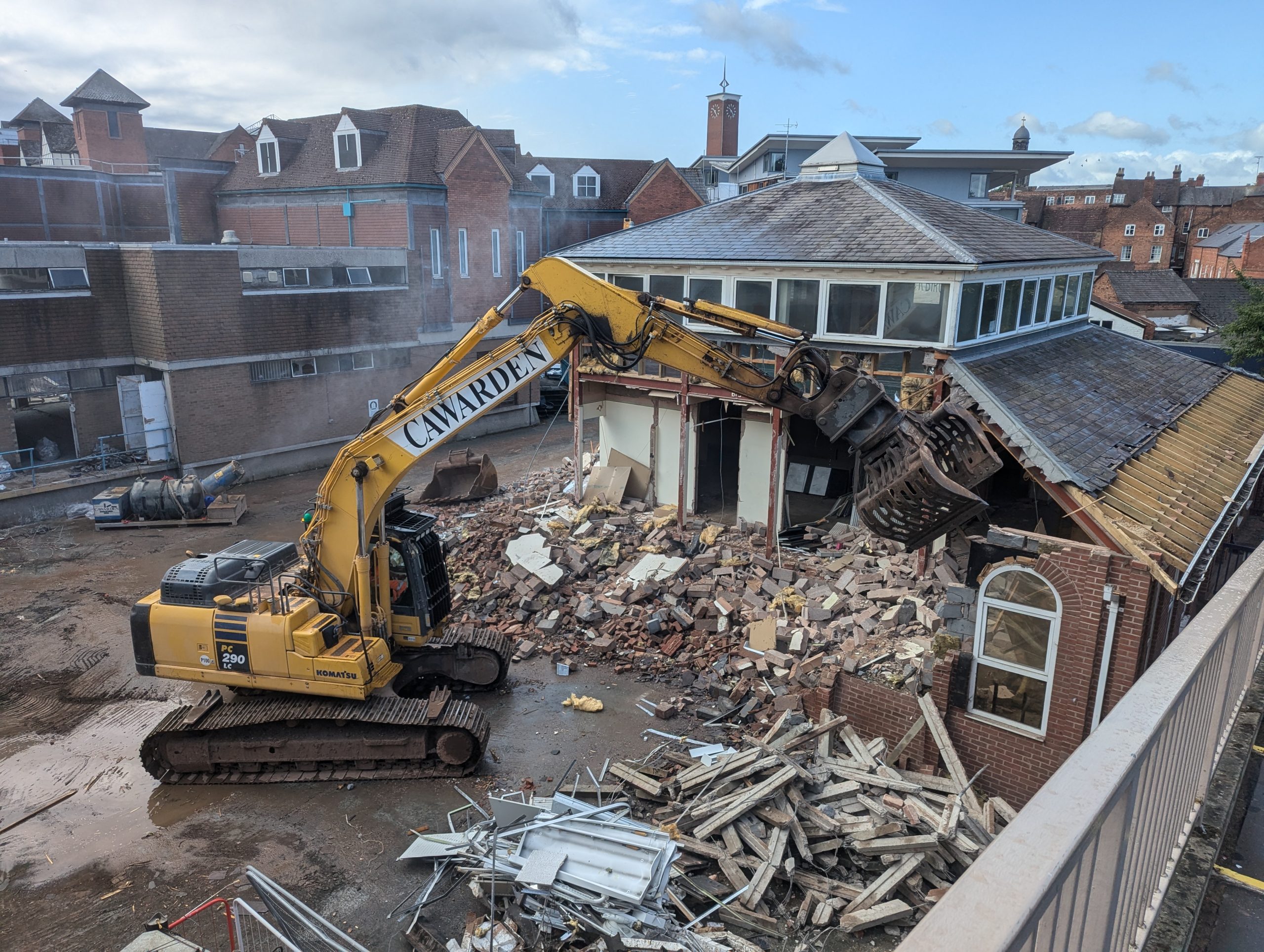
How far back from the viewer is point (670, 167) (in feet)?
128

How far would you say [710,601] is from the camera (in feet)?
49.3

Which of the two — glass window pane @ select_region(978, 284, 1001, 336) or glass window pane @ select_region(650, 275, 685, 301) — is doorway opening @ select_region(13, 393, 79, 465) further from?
glass window pane @ select_region(978, 284, 1001, 336)

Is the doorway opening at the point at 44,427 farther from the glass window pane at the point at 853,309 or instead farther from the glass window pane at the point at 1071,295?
the glass window pane at the point at 1071,295

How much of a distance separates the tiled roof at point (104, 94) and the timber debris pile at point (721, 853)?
43631 millimetres

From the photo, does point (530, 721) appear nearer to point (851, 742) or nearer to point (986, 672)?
point (851, 742)

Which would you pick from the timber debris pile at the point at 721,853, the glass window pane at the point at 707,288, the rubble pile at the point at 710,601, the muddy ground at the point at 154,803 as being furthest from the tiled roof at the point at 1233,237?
the muddy ground at the point at 154,803

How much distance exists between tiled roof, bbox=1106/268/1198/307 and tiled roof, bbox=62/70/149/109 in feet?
158

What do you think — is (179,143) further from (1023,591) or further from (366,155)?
(1023,591)

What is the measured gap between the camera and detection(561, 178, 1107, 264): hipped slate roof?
15.5 meters

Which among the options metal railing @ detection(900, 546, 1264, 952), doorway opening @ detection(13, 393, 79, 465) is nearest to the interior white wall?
metal railing @ detection(900, 546, 1264, 952)

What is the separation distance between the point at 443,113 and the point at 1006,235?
2610 cm

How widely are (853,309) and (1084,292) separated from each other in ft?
27.2

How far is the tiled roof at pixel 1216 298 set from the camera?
41.3 m

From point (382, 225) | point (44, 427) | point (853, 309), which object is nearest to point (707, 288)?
point (853, 309)
